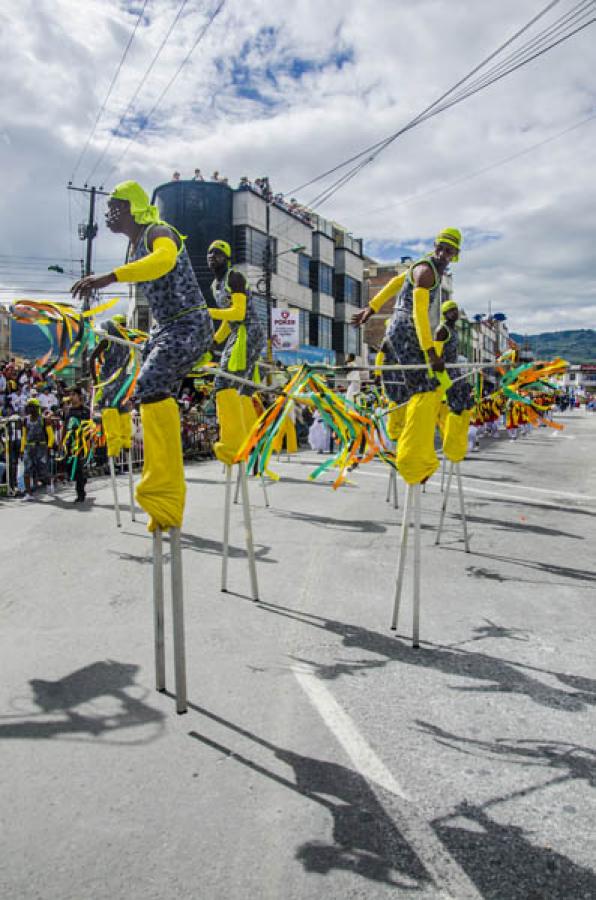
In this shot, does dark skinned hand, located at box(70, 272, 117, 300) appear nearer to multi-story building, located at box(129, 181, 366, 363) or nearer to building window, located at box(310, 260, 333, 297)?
multi-story building, located at box(129, 181, 366, 363)

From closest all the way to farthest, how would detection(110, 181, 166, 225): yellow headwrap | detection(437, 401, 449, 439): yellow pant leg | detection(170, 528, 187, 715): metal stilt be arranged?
1. detection(170, 528, 187, 715): metal stilt
2. detection(110, 181, 166, 225): yellow headwrap
3. detection(437, 401, 449, 439): yellow pant leg

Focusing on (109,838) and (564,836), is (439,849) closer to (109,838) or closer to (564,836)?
(564,836)

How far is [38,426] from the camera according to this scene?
440 inches

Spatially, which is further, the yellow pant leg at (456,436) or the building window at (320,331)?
the building window at (320,331)

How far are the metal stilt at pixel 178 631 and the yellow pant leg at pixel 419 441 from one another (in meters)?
1.80

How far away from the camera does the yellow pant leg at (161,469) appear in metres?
3.46

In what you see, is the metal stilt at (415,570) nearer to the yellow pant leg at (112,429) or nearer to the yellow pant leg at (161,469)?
the yellow pant leg at (161,469)

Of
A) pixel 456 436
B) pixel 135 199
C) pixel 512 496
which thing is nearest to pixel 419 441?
pixel 135 199

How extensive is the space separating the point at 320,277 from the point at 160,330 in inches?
1756

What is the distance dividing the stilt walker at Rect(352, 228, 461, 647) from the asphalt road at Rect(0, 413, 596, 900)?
2.50 ft

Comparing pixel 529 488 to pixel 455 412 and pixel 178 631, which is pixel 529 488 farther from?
pixel 178 631

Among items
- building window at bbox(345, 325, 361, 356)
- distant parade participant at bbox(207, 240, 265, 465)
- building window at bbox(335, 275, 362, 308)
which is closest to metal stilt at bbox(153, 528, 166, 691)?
distant parade participant at bbox(207, 240, 265, 465)

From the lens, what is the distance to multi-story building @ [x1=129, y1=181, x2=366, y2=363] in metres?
35.5

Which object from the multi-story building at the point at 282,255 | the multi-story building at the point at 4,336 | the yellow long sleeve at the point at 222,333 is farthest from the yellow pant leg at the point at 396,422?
the multi-story building at the point at 4,336
